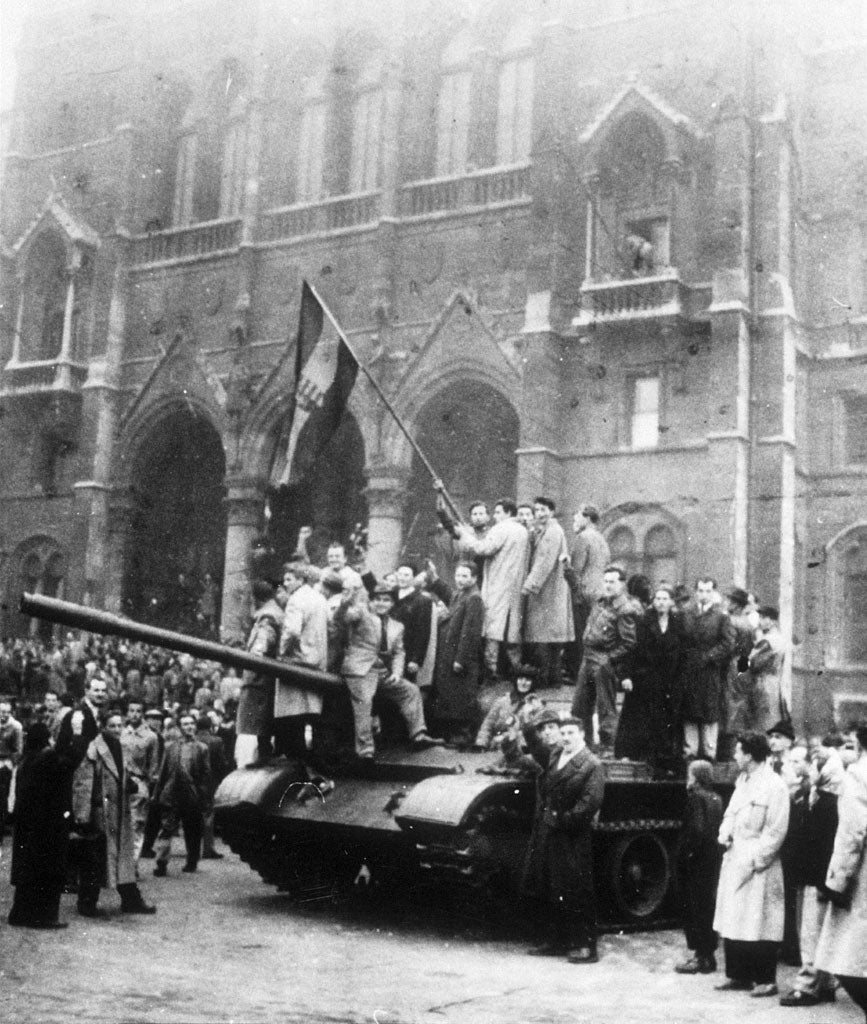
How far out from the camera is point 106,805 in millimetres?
9969

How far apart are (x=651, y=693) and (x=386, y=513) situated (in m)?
16.5

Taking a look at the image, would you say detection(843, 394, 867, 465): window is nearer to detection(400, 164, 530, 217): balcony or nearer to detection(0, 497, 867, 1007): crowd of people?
detection(400, 164, 530, 217): balcony

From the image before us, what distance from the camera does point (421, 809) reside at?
977 cm

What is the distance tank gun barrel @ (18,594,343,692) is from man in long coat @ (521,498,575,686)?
Answer: 1.87 metres

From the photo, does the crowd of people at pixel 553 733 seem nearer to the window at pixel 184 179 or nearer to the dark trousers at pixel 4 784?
the dark trousers at pixel 4 784

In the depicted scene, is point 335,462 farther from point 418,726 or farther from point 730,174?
point 418,726

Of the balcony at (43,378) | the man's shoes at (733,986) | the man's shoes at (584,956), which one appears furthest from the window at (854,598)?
the balcony at (43,378)

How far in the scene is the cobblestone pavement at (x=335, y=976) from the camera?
7.28 meters

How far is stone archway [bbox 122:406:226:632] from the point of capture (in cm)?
3103

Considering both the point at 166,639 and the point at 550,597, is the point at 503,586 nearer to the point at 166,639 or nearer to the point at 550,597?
the point at 550,597

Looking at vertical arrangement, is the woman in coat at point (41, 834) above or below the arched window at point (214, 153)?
below

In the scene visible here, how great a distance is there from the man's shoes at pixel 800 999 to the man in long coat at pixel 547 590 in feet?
13.5

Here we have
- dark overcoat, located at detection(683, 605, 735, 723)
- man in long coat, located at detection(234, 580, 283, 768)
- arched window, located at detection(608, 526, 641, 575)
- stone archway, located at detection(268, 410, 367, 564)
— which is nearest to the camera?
dark overcoat, located at detection(683, 605, 735, 723)

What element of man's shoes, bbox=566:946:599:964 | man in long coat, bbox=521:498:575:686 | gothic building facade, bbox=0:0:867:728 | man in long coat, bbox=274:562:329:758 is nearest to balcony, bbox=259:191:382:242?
gothic building facade, bbox=0:0:867:728
